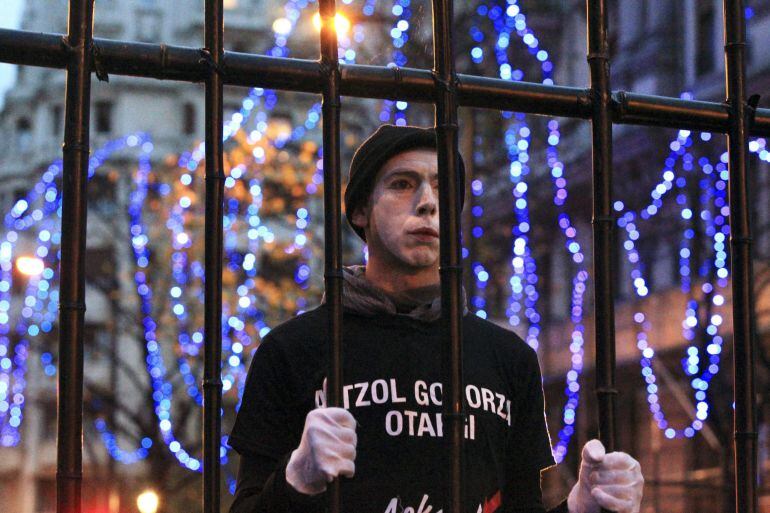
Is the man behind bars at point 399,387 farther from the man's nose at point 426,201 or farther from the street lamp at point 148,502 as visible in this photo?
the street lamp at point 148,502

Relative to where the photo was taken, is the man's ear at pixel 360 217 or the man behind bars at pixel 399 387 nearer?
the man behind bars at pixel 399 387

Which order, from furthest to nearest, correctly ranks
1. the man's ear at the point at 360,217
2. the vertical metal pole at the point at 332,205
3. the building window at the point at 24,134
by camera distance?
1. the building window at the point at 24,134
2. the man's ear at the point at 360,217
3. the vertical metal pole at the point at 332,205

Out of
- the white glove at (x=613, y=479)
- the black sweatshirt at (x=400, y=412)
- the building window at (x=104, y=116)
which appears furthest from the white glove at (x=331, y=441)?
the building window at (x=104, y=116)

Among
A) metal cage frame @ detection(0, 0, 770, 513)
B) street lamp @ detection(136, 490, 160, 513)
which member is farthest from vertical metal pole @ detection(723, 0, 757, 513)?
street lamp @ detection(136, 490, 160, 513)

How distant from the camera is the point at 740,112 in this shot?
3.24 metres

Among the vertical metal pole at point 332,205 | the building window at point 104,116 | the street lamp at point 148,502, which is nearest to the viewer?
the vertical metal pole at point 332,205

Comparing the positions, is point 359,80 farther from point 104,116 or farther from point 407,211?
point 104,116

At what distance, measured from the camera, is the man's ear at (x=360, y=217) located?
3.63m

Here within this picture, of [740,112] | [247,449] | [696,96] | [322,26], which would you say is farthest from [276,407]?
[696,96]

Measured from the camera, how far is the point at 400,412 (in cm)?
325

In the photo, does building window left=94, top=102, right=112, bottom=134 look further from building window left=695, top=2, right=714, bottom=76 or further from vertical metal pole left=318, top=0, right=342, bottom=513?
vertical metal pole left=318, top=0, right=342, bottom=513

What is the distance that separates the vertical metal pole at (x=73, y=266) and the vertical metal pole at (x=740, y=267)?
1387 millimetres

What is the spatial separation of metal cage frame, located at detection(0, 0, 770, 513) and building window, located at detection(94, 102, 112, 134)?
4993 centimetres

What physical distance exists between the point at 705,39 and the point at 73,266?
72.8 ft
